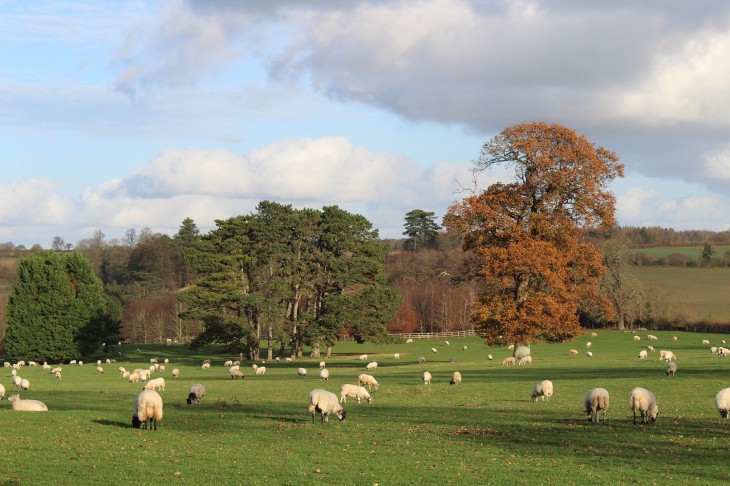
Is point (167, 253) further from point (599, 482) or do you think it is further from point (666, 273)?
point (599, 482)

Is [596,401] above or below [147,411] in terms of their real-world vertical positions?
above

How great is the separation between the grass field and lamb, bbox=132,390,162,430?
47cm

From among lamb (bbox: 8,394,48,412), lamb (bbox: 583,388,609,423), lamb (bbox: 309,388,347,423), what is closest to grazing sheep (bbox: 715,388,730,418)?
lamb (bbox: 583,388,609,423)

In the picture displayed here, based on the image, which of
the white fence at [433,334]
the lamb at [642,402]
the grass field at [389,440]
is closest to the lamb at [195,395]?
the grass field at [389,440]

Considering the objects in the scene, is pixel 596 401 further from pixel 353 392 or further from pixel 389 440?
pixel 353 392

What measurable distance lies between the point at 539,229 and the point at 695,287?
286 ft

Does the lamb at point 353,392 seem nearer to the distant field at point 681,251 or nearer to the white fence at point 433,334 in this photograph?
the white fence at point 433,334

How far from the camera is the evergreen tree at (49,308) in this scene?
8624cm

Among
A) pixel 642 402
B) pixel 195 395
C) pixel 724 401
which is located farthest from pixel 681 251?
pixel 642 402

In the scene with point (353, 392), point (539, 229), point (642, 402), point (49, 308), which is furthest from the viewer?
point (49, 308)

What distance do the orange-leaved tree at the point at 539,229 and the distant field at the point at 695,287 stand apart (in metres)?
62.9

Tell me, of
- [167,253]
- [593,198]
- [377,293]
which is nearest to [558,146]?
[593,198]

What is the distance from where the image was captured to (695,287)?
131 meters

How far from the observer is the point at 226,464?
61.4 feet
